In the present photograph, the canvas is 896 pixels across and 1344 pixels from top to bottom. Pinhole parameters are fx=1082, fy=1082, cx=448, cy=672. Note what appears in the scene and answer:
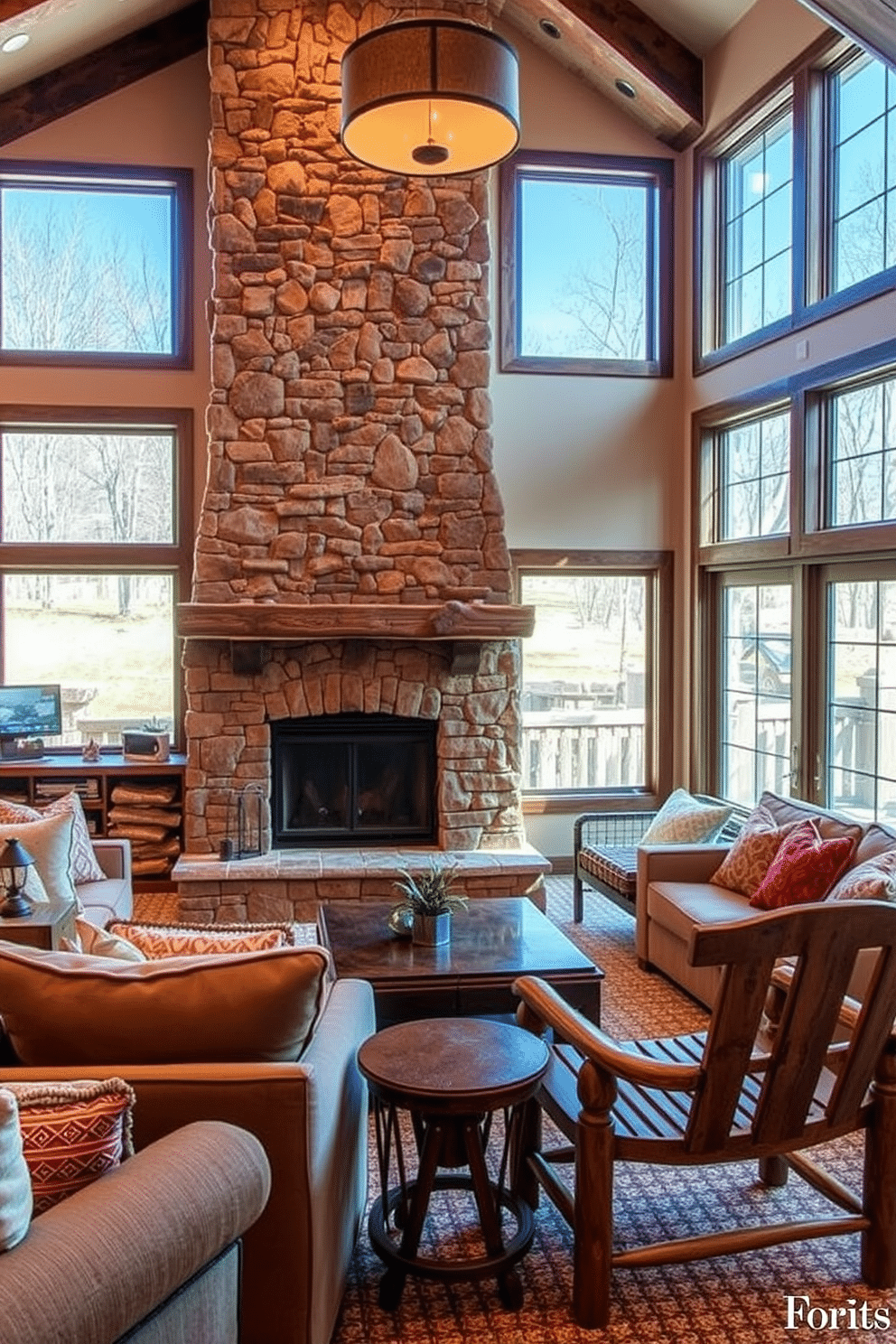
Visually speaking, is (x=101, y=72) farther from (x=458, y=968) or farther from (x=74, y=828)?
(x=458, y=968)

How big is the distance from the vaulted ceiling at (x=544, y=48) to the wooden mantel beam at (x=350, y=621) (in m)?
3.25

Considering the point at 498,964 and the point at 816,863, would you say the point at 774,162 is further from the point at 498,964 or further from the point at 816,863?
the point at 498,964

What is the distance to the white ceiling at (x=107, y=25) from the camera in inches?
230

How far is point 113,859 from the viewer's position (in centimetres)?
487

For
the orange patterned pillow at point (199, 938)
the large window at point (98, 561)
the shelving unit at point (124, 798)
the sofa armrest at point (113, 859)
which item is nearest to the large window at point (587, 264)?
the large window at point (98, 561)

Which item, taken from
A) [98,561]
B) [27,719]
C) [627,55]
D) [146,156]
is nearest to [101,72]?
[146,156]

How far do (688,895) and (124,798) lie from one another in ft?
11.2

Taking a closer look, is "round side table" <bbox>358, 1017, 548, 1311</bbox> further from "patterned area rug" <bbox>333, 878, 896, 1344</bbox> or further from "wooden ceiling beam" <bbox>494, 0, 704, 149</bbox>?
"wooden ceiling beam" <bbox>494, 0, 704, 149</bbox>

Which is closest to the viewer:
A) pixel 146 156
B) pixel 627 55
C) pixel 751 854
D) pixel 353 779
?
pixel 751 854

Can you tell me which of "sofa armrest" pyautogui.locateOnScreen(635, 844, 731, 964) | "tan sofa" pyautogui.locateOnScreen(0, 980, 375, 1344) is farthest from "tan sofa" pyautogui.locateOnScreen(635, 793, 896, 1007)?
"tan sofa" pyautogui.locateOnScreen(0, 980, 375, 1344)

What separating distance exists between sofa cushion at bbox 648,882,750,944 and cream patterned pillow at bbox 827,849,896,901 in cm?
57

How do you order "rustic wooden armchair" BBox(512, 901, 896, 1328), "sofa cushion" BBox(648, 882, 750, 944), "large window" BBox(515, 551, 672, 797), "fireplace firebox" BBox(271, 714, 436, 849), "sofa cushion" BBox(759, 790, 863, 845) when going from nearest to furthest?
"rustic wooden armchair" BBox(512, 901, 896, 1328)
"sofa cushion" BBox(759, 790, 863, 845)
"sofa cushion" BBox(648, 882, 750, 944)
"fireplace firebox" BBox(271, 714, 436, 849)
"large window" BBox(515, 551, 672, 797)

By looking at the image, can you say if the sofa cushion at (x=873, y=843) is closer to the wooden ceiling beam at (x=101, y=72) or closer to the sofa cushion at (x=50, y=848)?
the sofa cushion at (x=50, y=848)

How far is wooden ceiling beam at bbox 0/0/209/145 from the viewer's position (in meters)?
6.51
